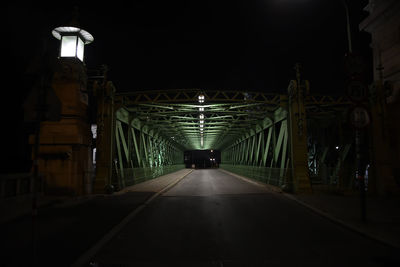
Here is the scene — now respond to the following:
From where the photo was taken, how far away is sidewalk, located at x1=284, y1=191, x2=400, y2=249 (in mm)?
6314

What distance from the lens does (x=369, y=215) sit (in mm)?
8445

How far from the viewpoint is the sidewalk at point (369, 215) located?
6.31 metres

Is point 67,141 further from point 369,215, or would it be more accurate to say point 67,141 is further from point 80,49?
point 369,215

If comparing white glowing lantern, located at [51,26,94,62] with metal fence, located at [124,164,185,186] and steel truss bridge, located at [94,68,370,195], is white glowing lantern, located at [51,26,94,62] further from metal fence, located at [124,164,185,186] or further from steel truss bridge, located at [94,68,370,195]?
metal fence, located at [124,164,185,186]

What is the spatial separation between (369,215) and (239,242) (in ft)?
16.2

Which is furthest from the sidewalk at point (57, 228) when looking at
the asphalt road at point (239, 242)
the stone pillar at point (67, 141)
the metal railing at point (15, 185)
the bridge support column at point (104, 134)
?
the bridge support column at point (104, 134)

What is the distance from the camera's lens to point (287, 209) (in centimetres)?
1000

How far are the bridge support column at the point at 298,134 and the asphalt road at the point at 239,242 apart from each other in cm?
550

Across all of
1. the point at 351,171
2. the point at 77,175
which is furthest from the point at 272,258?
the point at 351,171

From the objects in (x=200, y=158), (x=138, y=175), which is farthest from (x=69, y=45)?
(x=200, y=158)

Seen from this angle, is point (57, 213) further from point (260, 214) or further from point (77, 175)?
point (260, 214)

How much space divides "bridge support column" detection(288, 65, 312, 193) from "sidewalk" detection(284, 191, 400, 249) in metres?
2.27

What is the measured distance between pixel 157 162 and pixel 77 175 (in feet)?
68.9

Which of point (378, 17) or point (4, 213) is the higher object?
point (378, 17)
